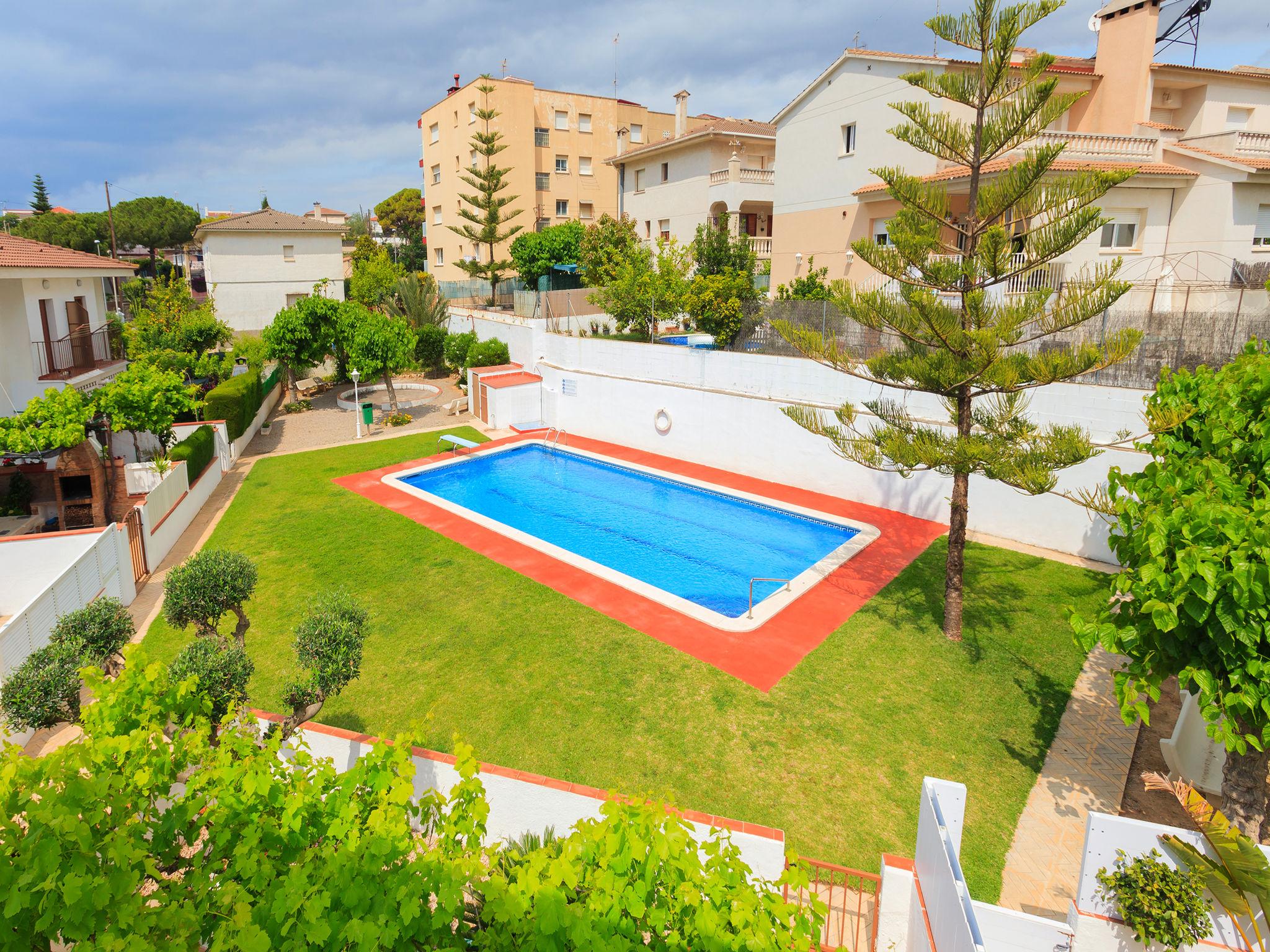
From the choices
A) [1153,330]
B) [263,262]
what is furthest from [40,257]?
[1153,330]

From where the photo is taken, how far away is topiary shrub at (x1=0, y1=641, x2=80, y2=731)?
6539mm

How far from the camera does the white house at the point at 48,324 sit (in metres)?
17.2

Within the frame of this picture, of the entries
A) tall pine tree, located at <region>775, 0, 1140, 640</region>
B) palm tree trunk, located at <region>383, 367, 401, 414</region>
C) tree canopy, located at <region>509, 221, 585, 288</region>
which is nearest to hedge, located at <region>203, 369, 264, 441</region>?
palm tree trunk, located at <region>383, 367, 401, 414</region>

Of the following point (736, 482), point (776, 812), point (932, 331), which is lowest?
point (776, 812)

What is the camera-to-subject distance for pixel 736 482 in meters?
17.7

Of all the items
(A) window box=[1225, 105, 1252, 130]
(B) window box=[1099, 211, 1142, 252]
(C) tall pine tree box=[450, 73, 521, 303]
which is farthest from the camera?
(C) tall pine tree box=[450, 73, 521, 303]

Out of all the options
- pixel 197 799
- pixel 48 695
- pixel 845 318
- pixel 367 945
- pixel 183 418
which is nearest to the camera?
pixel 367 945

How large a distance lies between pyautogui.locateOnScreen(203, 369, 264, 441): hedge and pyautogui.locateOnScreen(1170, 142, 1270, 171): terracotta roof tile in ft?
87.3

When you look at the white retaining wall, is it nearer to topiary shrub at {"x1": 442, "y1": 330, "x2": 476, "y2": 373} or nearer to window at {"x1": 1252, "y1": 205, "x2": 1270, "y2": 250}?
window at {"x1": 1252, "y1": 205, "x2": 1270, "y2": 250}

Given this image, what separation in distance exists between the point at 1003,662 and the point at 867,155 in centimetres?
1837

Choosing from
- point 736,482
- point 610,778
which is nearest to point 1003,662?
point 610,778

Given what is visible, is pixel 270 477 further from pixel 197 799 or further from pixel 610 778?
pixel 197 799

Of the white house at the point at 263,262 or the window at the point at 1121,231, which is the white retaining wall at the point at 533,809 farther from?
the white house at the point at 263,262

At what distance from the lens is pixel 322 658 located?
6988mm
